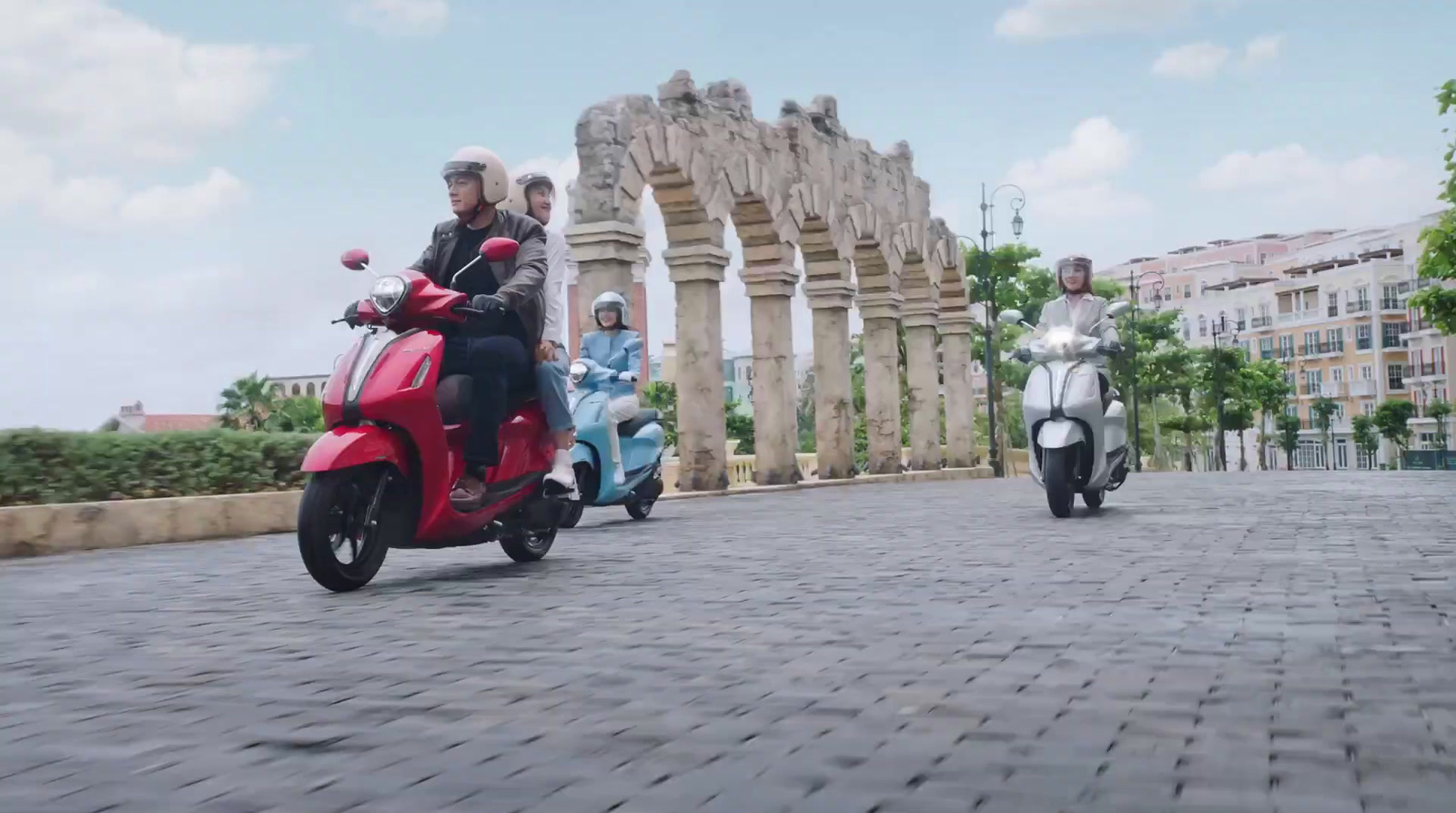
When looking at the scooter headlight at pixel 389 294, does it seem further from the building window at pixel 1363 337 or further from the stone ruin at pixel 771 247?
the building window at pixel 1363 337

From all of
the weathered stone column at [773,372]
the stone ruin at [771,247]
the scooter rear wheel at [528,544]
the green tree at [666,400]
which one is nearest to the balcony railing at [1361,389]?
the green tree at [666,400]

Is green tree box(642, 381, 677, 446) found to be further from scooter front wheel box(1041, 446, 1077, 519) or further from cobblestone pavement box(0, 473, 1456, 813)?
cobblestone pavement box(0, 473, 1456, 813)

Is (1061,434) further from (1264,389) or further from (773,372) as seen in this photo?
(1264,389)

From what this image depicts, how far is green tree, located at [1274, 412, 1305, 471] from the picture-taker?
90375mm

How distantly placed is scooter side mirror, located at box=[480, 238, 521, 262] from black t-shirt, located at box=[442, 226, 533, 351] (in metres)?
0.59

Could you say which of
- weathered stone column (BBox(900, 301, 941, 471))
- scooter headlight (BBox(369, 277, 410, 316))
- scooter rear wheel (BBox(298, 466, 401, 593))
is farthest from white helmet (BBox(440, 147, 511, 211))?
weathered stone column (BBox(900, 301, 941, 471))

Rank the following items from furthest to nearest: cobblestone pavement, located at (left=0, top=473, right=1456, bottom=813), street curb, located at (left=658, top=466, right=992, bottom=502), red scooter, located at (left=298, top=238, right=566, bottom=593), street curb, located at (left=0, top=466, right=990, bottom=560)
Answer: street curb, located at (left=658, top=466, right=992, bottom=502) → street curb, located at (left=0, top=466, right=990, bottom=560) → red scooter, located at (left=298, top=238, right=566, bottom=593) → cobblestone pavement, located at (left=0, top=473, right=1456, bottom=813)

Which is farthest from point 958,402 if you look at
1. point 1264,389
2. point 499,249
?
point 1264,389

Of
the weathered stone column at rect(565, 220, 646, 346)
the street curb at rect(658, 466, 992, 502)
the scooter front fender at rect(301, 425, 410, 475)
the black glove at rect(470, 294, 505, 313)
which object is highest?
the weathered stone column at rect(565, 220, 646, 346)

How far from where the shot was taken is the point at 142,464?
1166cm

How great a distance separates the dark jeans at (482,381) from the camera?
7859 millimetres

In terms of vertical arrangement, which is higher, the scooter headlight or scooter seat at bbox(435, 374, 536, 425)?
the scooter headlight

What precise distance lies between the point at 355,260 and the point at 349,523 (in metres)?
1.38

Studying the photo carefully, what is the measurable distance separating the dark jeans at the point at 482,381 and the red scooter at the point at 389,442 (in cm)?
7
